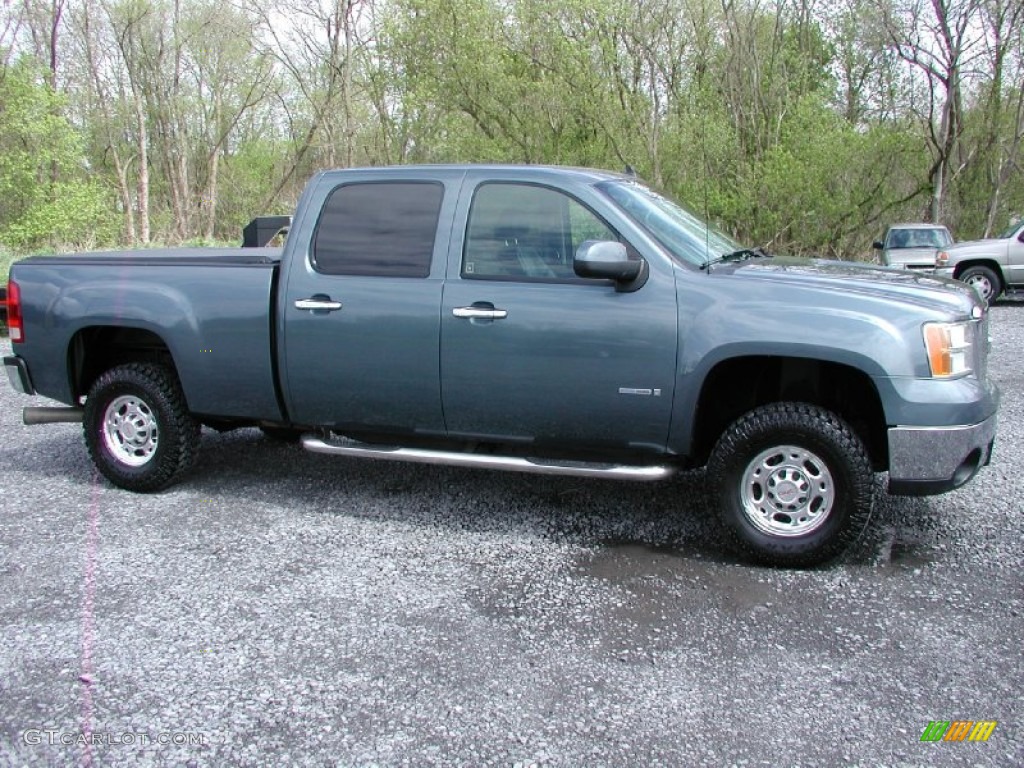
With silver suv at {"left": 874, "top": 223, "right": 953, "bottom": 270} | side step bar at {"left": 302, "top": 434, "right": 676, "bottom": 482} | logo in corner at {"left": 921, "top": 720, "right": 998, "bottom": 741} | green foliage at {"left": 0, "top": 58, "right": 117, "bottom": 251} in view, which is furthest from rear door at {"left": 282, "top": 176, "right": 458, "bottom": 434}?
green foliage at {"left": 0, "top": 58, "right": 117, "bottom": 251}

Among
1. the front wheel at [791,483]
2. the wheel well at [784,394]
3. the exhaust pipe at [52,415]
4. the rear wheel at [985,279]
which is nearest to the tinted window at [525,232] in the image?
the wheel well at [784,394]

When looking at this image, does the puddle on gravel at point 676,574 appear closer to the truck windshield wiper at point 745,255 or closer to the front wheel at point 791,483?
the front wheel at point 791,483

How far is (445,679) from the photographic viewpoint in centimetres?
308

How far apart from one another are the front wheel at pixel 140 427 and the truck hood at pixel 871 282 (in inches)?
129

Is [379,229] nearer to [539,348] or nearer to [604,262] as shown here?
[539,348]

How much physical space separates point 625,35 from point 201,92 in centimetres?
2080

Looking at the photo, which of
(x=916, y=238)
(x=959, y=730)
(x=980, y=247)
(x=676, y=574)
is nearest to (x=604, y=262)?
(x=676, y=574)

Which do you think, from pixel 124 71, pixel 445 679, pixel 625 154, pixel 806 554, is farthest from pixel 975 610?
pixel 124 71

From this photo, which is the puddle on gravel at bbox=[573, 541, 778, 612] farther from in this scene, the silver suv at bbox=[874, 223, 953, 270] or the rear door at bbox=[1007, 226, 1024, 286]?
the rear door at bbox=[1007, 226, 1024, 286]

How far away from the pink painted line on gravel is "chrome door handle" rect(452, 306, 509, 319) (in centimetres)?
214

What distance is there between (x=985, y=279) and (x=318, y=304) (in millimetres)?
15202

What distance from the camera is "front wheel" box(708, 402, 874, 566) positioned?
3.89 metres

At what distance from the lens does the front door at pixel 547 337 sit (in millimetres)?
4117

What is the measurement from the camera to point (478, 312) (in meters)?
4.34
